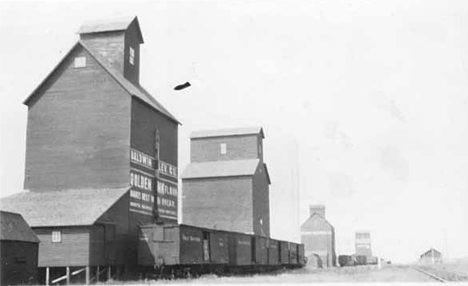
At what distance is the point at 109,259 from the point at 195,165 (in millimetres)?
28657

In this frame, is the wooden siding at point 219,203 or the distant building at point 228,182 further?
the distant building at point 228,182

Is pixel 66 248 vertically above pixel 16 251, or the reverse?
pixel 66 248

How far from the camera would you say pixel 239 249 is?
39.4 metres

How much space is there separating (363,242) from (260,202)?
56.2m

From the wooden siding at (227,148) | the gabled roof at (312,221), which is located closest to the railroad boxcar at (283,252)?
the wooden siding at (227,148)

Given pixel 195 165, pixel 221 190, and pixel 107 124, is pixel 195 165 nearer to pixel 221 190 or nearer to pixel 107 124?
pixel 221 190

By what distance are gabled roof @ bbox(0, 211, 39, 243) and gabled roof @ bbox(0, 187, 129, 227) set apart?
311 cm

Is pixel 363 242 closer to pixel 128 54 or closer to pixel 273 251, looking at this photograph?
pixel 273 251

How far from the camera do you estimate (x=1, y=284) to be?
77.4 feet

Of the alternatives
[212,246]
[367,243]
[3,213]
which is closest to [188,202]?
[212,246]

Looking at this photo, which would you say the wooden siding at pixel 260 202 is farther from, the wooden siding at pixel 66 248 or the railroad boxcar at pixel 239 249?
the wooden siding at pixel 66 248

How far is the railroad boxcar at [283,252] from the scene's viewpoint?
49641 mm

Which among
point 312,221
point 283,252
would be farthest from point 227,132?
point 312,221

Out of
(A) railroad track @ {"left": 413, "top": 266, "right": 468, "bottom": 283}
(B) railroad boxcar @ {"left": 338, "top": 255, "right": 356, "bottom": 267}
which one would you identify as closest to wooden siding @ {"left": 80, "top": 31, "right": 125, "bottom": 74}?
(A) railroad track @ {"left": 413, "top": 266, "right": 468, "bottom": 283}
